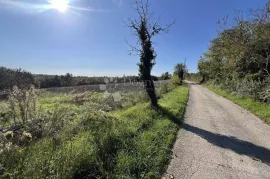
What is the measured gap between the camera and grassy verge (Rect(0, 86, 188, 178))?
129 inches

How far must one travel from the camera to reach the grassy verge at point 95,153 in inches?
129

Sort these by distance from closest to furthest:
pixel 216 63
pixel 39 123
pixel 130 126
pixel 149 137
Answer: pixel 39 123
pixel 149 137
pixel 130 126
pixel 216 63

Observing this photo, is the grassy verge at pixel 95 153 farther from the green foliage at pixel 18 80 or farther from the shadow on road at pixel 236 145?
the green foliage at pixel 18 80

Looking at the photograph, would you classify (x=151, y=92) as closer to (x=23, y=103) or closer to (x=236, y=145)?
(x=236, y=145)

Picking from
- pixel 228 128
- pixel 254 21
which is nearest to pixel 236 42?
pixel 254 21

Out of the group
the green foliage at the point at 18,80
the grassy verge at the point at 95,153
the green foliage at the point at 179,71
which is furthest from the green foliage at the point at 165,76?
the grassy verge at the point at 95,153

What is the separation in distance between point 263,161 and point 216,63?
30.1 m

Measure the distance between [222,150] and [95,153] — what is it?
3463 millimetres

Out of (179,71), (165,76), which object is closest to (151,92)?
(179,71)

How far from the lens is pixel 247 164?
4422 mm

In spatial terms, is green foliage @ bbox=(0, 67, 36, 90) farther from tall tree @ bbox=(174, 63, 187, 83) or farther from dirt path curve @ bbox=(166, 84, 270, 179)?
tall tree @ bbox=(174, 63, 187, 83)

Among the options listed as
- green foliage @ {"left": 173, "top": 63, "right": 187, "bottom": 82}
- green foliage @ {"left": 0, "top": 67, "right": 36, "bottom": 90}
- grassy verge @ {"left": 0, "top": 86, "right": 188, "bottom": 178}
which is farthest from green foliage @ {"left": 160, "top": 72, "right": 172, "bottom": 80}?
grassy verge @ {"left": 0, "top": 86, "right": 188, "bottom": 178}

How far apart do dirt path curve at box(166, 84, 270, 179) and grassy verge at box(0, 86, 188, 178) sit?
46 cm

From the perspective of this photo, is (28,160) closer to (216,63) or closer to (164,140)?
(164,140)
